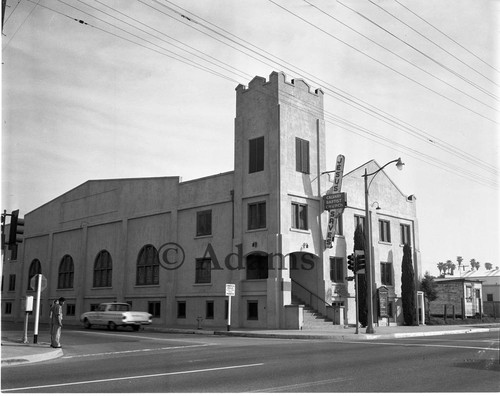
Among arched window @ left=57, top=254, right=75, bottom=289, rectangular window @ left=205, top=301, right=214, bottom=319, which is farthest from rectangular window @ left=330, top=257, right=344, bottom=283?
arched window @ left=57, top=254, right=75, bottom=289

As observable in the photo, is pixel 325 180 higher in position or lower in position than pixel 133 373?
higher

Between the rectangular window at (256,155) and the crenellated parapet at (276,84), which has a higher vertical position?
the crenellated parapet at (276,84)

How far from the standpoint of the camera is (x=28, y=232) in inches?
2172

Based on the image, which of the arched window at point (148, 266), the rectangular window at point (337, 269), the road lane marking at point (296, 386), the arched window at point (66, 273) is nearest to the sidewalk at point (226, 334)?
the rectangular window at point (337, 269)

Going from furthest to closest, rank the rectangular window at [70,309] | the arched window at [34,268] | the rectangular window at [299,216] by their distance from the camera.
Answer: the arched window at [34,268], the rectangular window at [70,309], the rectangular window at [299,216]

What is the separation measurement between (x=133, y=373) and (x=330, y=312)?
23.5 meters

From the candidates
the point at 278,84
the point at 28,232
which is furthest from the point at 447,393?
the point at 28,232

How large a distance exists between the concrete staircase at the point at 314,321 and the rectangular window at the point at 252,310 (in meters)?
2.85

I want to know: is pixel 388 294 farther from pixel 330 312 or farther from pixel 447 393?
pixel 447 393

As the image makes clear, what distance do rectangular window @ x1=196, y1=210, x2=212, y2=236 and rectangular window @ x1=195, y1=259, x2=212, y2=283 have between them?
6.00 ft

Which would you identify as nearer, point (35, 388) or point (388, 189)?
point (35, 388)

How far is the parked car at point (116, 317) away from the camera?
31.8 metres

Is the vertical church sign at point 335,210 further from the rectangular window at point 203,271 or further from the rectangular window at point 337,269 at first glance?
the rectangular window at point 203,271

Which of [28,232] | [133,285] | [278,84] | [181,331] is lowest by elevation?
[181,331]
